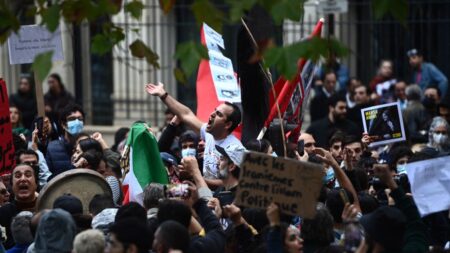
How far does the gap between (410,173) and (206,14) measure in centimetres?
209

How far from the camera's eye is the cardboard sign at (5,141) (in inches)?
498

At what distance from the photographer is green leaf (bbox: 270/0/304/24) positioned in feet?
25.4

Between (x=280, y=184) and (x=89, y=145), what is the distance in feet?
15.0

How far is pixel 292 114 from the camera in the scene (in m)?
13.0

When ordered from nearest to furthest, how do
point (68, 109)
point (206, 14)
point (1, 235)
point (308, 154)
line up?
1. point (206, 14)
2. point (1, 235)
3. point (308, 154)
4. point (68, 109)

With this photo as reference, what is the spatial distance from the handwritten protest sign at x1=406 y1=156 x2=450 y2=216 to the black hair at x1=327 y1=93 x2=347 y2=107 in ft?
29.6

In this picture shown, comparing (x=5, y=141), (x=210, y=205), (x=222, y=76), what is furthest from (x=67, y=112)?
(x=210, y=205)

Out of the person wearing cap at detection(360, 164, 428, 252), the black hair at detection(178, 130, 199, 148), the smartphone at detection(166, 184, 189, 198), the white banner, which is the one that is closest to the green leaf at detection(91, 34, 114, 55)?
the smartphone at detection(166, 184, 189, 198)

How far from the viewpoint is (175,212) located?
903 centimetres

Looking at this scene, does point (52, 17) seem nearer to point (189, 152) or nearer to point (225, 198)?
point (225, 198)

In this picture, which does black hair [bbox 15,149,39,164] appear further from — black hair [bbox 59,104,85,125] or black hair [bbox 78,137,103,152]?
black hair [bbox 59,104,85,125]

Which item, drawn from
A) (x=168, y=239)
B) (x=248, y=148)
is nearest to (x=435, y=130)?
(x=248, y=148)

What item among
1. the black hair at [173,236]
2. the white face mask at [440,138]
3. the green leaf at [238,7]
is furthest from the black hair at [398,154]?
the green leaf at [238,7]

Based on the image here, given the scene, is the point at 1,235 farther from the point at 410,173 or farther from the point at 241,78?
the point at 241,78
